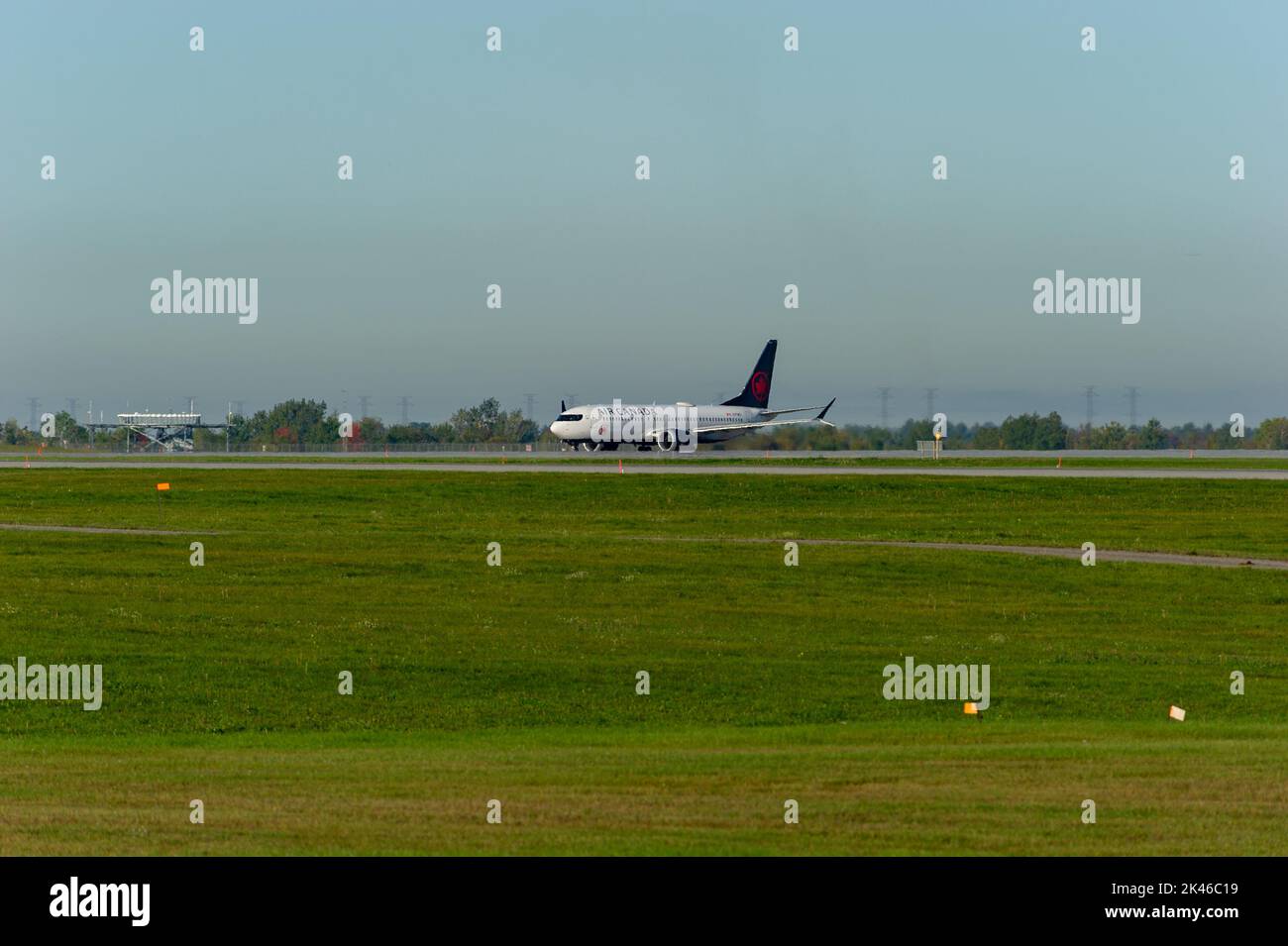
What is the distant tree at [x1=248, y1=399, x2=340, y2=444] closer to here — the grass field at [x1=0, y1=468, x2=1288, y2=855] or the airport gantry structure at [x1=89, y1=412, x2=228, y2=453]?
the airport gantry structure at [x1=89, y1=412, x2=228, y2=453]

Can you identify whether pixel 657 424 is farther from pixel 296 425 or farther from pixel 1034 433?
pixel 296 425

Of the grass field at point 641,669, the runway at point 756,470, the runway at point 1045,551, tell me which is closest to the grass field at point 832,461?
the runway at point 756,470

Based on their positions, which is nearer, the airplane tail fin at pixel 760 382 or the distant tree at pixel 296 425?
the airplane tail fin at pixel 760 382

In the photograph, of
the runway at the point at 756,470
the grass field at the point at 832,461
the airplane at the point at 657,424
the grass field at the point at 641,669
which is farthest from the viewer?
the airplane at the point at 657,424

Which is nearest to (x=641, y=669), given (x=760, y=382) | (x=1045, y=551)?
(x=1045, y=551)

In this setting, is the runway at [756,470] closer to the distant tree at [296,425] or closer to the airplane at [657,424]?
the airplane at [657,424]
